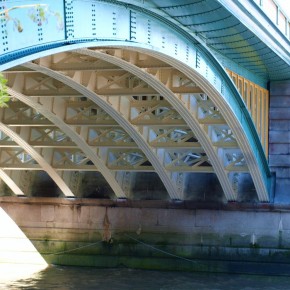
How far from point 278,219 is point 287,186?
3.54ft

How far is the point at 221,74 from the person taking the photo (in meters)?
20.2

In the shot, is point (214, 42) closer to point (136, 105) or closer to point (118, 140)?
point (136, 105)

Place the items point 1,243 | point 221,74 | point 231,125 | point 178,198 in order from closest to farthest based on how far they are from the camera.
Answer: point 221,74 → point 231,125 → point 178,198 → point 1,243

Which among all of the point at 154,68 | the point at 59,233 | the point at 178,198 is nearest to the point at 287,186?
the point at 178,198

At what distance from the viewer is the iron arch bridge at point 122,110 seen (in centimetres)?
1358

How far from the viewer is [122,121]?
74.0 feet

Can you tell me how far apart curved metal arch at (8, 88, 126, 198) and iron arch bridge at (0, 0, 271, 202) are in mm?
42

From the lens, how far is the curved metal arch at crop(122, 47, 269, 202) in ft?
58.2

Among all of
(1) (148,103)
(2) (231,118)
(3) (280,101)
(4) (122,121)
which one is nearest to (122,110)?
(4) (122,121)

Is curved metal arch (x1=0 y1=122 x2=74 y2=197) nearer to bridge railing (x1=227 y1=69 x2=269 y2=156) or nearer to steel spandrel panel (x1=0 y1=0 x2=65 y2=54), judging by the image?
bridge railing (x1=227 y1=69 x2=269 y2=156)

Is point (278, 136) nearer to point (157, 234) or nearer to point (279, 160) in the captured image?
point (279, 160)

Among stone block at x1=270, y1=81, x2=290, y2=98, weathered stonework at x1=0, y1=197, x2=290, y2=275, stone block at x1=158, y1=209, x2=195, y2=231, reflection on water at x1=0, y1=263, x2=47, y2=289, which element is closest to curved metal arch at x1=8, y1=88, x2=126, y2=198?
weathered stonework at x1=0, y1=197, x2=290, y2=275

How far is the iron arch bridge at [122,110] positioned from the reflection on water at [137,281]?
2506 millimetres

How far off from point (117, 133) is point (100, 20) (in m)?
12.6
